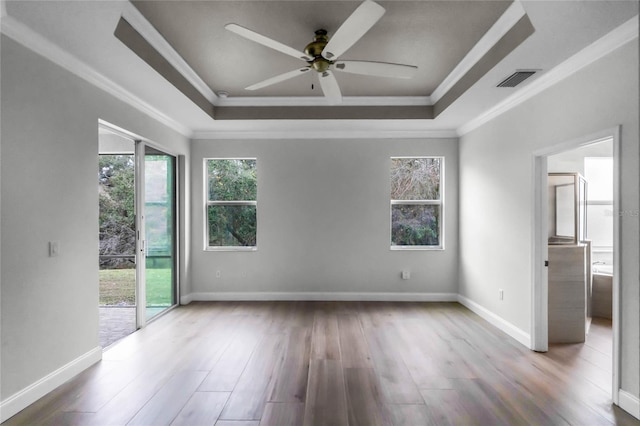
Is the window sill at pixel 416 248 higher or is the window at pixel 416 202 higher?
the window at pixel 416 202

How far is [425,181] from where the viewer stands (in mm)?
4895

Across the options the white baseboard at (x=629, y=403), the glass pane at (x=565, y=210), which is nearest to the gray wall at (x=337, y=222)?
the glass pane at (x=565, y=210)

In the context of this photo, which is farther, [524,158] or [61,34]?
[524,158]

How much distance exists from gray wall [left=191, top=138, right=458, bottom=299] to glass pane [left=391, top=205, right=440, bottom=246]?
0.15m

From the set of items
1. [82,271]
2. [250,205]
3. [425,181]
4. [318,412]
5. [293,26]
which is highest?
[293,26]

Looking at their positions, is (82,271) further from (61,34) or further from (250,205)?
(250,205)

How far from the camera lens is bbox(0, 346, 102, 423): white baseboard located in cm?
203

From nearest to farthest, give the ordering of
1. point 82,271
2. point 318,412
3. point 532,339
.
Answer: point 318,412, point 82,271, point 532,339

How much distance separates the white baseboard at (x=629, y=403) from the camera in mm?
2041

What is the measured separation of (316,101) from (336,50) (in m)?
2.06

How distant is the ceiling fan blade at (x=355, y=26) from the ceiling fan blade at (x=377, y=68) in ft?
0.51

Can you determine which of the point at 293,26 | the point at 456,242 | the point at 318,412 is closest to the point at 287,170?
the point at 293,26

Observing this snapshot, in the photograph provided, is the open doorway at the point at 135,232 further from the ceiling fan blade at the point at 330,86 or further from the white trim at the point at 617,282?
the white trim at the point at 617,282

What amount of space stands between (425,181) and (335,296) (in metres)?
2.27
